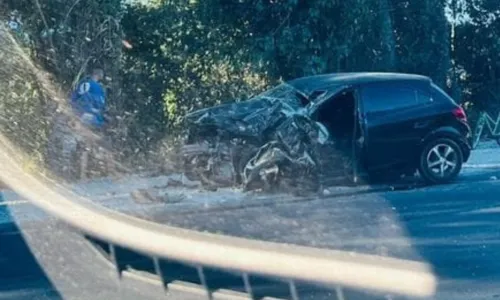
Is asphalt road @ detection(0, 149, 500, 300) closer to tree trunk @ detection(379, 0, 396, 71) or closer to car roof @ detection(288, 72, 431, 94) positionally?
car roof @ detection(288, 72, 431, 94)

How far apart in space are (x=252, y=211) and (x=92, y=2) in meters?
6.09

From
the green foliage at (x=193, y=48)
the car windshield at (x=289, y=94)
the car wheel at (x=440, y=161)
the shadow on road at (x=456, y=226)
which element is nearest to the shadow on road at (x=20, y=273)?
the shadow on road at (x=456, y=226)

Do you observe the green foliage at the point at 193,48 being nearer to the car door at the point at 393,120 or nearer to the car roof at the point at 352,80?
the car roof at the point at 352,80

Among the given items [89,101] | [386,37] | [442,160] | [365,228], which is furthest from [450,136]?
[386,37]

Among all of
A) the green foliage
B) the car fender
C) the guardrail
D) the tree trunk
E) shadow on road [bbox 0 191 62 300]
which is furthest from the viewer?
the tree trunk

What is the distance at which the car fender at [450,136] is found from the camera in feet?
52.5

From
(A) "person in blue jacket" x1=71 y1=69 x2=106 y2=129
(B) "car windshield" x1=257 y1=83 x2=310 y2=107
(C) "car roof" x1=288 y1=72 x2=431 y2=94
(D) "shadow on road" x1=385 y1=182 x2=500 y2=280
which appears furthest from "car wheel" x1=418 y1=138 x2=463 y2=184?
(A) "person in blue jacket" x1=71 y1=69 x2=106 y2=129

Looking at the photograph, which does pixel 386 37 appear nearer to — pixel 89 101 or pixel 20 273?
pixel 89 101

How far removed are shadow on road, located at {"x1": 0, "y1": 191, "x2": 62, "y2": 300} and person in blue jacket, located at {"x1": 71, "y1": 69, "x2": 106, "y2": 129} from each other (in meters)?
5.36

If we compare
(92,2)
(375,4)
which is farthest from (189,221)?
(375,4)

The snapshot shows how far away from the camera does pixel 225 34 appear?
21.3 meters

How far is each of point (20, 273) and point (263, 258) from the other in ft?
7.69

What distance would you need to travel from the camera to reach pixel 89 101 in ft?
59.2

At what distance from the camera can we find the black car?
50.9 feet
